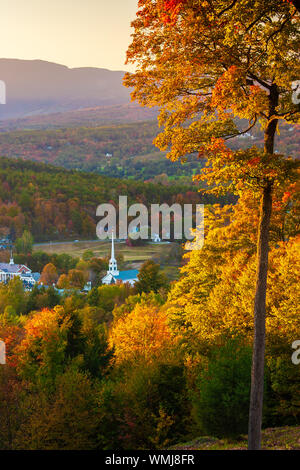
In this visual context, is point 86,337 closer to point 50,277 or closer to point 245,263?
point 245,263

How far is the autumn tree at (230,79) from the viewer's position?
10812 mm

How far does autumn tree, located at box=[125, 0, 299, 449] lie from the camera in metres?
10.8

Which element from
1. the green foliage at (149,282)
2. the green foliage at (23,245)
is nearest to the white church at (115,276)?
the green foliage at (149,282)

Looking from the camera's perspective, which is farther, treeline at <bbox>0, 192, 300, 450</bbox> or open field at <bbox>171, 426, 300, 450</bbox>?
treeline at <bbox>0, 192, 300, 450</bbox>

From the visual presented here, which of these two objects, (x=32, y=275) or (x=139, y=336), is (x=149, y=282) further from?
(x=32, y=275)

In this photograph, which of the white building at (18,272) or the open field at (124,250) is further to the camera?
the open field at (124,250)

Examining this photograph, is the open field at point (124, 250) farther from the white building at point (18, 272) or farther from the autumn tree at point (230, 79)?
the autumn tree at point (230, 79)

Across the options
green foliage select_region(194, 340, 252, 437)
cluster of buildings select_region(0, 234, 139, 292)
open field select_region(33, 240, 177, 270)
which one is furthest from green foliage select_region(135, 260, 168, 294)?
open field select_region(33, 240, 177, 270)

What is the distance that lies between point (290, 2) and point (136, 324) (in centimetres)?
3045

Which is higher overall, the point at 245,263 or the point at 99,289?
the point at 245,263

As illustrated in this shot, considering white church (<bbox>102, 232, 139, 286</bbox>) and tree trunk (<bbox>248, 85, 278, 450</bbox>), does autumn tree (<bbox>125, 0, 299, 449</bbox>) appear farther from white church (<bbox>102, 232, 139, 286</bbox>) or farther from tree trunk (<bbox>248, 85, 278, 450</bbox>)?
white church (<bbox>102, 232, 139, 286</bbox>)

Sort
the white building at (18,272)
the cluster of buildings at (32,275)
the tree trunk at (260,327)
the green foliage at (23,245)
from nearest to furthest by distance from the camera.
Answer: the tree trunk at (260,327) → the cluster of buildings at (32,275) → the white building at (18,272) → the green foliage at (23,245)

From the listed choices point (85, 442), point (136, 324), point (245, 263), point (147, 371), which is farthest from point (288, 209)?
point (136, 324)

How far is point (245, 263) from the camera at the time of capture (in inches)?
921
